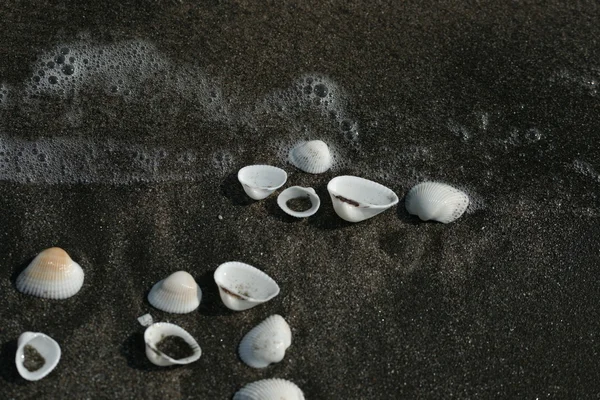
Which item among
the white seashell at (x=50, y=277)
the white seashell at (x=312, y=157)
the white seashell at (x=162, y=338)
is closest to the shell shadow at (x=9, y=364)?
the white seashell at (x=50, y=277)

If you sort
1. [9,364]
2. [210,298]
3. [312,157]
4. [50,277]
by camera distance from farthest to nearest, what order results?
[312,157] → [210,298] → [50,277] → [9,364]

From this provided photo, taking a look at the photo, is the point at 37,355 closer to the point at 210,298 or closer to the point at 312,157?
the point at 210,298

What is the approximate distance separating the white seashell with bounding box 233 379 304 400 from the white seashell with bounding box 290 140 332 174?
111cm

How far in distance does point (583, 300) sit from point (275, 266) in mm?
Result: 1540

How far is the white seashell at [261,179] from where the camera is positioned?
3031 millimetres

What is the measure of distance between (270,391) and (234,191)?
104cm

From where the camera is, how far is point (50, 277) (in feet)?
8.93

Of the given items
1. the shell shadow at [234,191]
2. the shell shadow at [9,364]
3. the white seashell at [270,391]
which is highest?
the shell shadow at [234,191]

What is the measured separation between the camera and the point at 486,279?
3.00 m

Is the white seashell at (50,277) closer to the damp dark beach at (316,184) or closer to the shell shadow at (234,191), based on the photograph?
the damp dark beach at (316,184)

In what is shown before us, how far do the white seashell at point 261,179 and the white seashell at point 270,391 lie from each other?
927 millimetres

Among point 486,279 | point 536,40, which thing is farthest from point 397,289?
point 536,40

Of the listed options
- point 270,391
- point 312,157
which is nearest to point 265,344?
point 270,391

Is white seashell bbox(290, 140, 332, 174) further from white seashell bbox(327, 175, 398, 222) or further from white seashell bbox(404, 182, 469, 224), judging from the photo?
white seashell bbox(404, 182, 469, 224)
